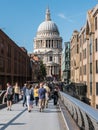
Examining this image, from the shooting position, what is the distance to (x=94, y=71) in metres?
55.9

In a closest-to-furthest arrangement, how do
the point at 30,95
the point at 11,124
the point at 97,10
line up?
the point at 11,124
the point at 30,95
the point at 97,10

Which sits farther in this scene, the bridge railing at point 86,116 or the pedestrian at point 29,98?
the pedestrian at point 29,98

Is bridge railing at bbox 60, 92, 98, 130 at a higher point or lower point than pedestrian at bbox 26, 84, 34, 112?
lower

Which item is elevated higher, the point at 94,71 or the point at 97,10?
the point at 97,10

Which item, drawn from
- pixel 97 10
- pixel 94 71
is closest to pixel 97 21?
pixel 97 10

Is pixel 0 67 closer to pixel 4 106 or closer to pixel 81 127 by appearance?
pixel 4 106

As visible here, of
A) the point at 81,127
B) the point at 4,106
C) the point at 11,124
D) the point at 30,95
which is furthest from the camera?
the point at 4,106

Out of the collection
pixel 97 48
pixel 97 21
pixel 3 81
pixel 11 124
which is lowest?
pixel 11 124

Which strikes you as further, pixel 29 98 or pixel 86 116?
pixel 29 98

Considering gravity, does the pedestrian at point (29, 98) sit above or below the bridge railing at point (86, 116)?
above

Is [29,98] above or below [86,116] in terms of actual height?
above

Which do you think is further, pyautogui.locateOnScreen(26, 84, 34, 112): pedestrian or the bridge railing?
pyautogui.locateOnScreen(26, 84, 34, 112): pedestrian

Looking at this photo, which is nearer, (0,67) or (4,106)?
(4,106)

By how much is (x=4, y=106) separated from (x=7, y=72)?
31.4 m
